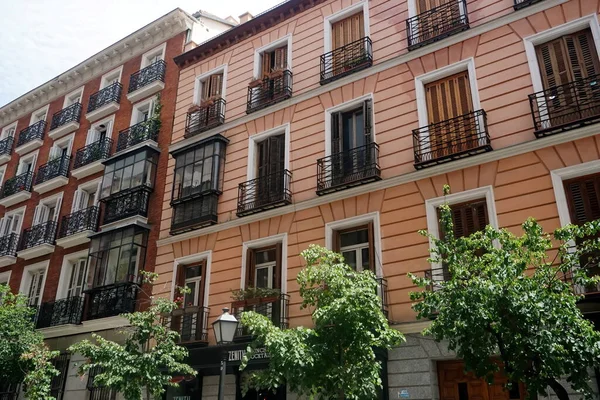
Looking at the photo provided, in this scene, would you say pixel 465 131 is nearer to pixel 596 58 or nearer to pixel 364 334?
pixel 596 58

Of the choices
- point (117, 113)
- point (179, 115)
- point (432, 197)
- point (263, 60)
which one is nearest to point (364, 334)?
point (432, 197)

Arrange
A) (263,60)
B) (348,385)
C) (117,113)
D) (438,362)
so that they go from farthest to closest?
(117,113) → (263,60) → (438,362) → (348,385)

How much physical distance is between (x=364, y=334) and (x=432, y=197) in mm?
4850

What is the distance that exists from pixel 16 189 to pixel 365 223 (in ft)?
66.9

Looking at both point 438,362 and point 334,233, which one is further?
point 334,233

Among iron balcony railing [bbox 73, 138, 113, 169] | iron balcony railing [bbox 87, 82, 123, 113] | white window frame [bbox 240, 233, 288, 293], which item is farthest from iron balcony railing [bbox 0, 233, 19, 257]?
white window frame [bbox 240, 233, 288, 293]

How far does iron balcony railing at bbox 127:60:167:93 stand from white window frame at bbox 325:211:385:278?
39.0 feet

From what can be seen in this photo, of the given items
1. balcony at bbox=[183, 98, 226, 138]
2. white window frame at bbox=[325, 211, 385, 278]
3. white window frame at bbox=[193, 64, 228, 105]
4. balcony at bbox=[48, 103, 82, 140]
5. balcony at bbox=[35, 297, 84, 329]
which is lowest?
balcony at bbox=[35, 297, 84, 329]

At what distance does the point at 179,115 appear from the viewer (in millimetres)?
21141

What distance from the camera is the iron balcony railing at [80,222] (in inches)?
848

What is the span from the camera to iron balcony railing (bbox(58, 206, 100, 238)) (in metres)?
21.5

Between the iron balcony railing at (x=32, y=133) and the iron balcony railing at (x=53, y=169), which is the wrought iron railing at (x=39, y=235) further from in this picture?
the iron balcony railing at (x=32, y=133)

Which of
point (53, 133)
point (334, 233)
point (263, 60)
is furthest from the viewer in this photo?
point (53, 133)

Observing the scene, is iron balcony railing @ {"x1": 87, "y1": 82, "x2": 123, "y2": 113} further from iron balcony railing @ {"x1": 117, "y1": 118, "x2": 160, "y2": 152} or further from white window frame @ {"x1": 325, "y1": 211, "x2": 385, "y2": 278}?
white window frame @ {"x1": 325, "y1": 211, "x2": 385, "y2": 278}
